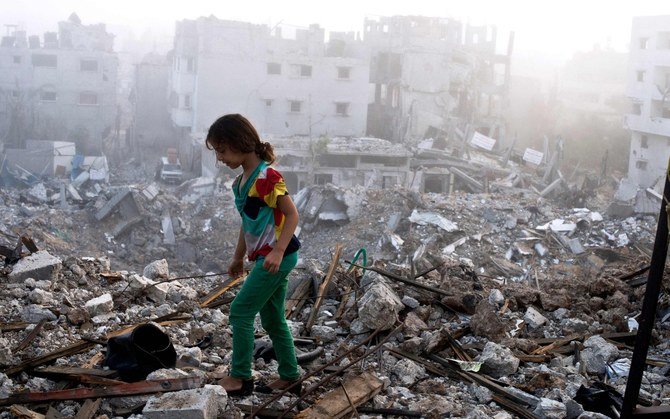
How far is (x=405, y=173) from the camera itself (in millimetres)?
27672

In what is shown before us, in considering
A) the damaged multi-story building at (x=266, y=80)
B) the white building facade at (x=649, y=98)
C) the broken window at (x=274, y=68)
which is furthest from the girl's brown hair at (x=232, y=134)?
the broken window at (x=274, y=68)

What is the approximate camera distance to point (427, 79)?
37.0 meters

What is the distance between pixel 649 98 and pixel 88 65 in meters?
26.0

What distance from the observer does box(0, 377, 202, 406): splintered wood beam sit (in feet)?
11.2

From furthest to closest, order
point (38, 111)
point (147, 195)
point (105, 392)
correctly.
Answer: point (38, 111) → point (147, 195) → point (105, 392)

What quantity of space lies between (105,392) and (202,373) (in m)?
0.57

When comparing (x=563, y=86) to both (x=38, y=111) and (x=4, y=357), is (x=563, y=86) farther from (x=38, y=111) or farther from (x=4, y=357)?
(x=4, y=357)

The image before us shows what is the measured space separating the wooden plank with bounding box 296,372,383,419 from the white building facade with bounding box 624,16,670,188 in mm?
28031

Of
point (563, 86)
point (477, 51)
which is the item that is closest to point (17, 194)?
point (477, 51)

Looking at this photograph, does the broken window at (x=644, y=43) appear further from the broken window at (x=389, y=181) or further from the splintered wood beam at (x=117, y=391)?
the splintered wood beam at (x=117, y=391)

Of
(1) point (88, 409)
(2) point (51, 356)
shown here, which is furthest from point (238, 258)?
(2) point (51, 356)

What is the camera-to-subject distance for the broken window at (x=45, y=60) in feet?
117

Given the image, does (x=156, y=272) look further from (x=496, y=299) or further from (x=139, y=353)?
(x=496, y=299)

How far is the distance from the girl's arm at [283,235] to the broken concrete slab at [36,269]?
2669 millimetres
